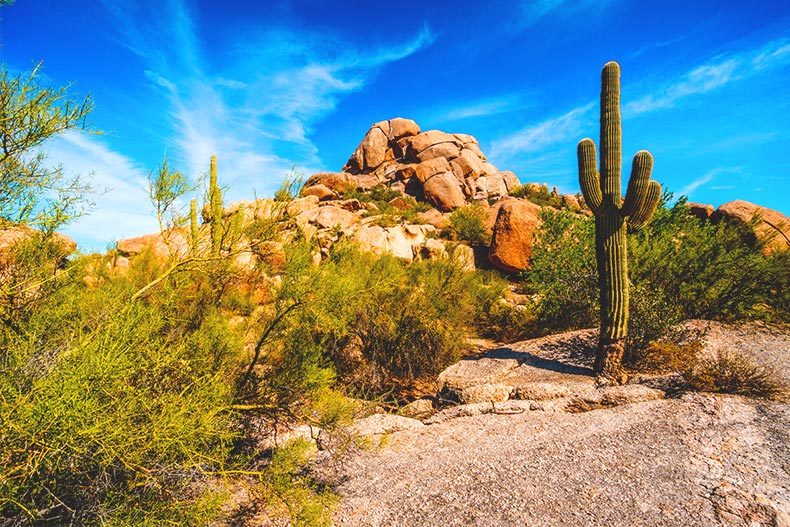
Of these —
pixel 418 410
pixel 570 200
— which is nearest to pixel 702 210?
pixel 570 200

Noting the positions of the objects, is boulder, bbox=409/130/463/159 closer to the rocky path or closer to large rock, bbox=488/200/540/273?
large rock, bbox=488/200/540/273

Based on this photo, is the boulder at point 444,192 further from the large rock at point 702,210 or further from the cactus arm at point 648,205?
the cactus arm at point 648,205

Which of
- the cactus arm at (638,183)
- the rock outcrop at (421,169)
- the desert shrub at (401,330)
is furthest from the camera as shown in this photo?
the rock outcrop at (421,169)

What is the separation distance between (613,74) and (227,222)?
705 centimetres

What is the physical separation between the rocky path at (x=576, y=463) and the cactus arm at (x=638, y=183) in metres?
2.93

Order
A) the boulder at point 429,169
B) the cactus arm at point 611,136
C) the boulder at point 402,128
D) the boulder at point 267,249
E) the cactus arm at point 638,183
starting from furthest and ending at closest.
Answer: the boulder at point 402,128
the boulder at point 429,169
the cactus arm at point 611,136
the cactus arm at point 638,183
the boulder at point 267,249

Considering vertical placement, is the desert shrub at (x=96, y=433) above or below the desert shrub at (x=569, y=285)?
below

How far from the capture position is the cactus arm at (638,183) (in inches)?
269

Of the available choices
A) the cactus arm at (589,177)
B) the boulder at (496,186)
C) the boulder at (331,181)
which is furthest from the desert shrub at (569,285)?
the boulder at (496,186)

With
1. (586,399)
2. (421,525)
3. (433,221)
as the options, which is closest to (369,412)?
(421,525)

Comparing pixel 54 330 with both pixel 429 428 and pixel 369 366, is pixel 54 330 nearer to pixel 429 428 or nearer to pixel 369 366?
pixel 429 428

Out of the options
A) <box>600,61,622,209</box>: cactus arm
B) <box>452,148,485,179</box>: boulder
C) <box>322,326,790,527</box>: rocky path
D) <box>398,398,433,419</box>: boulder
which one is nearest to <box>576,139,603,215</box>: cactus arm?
<box>600,61,622,209</box>: cactus arm

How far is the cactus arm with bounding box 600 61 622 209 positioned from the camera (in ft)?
23.6

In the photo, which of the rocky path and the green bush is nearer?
the rocky path
